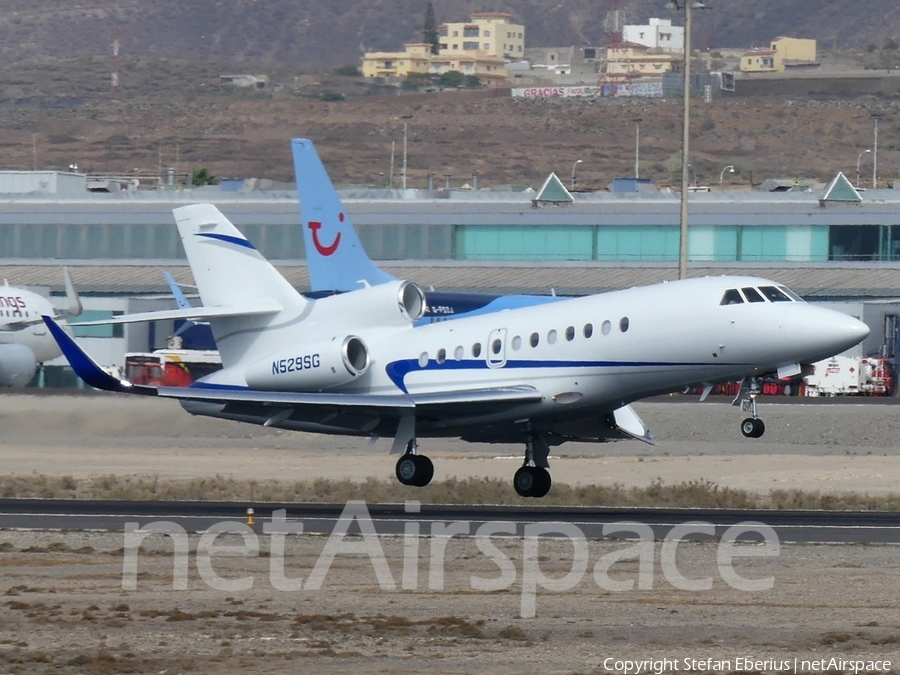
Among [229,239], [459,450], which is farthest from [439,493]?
[459,450]

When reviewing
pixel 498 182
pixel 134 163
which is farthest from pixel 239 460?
pixel 134 163

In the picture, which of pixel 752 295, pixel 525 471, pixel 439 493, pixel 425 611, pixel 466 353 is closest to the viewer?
pixel 425 611

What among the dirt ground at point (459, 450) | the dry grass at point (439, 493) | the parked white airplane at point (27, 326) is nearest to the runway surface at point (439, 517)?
the dry grass at point (439, 493)

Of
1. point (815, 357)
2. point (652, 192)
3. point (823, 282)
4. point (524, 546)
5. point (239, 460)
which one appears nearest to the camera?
point (524, 546)

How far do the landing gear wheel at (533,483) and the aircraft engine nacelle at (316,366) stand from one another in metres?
3.90

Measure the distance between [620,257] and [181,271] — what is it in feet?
67.7

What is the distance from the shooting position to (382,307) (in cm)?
3203

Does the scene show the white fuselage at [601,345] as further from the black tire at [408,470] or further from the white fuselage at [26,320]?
the white fuselage at [26,320]

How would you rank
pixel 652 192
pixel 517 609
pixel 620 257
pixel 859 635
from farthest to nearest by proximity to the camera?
pixel 652 192
pixel 620 257
pixel 517 609
pixel 859 635

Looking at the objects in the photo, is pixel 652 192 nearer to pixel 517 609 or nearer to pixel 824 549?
pixel 824 549

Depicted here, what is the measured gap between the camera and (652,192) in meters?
78.4

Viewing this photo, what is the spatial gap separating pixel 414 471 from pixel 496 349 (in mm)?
2837

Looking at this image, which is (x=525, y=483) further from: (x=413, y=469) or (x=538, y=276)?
(x=538, y=276)

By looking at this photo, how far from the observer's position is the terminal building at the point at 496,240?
226ft
